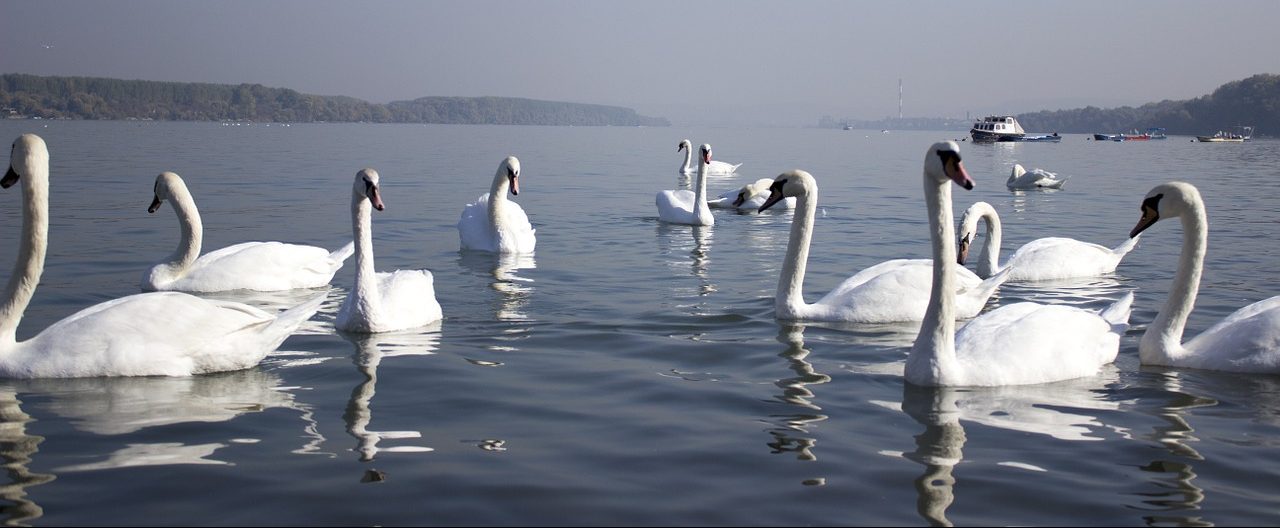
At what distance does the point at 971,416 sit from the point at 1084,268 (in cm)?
665

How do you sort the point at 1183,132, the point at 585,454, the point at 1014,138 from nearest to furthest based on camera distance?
the point at 585,454 → the point at 1014,138 → the point at 1183,132

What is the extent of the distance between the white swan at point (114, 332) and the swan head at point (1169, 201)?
5.81 m

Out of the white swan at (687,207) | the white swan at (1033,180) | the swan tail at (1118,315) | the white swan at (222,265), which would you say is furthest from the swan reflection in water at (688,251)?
the white swan at (1033,180)

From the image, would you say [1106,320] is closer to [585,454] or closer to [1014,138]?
[585,454]

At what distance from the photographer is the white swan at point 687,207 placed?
18.6 metres

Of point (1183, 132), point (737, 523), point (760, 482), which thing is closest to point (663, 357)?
point (760, 482)

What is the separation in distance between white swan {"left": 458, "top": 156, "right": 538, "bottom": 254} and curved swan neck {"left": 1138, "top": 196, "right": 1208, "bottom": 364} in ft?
25.6

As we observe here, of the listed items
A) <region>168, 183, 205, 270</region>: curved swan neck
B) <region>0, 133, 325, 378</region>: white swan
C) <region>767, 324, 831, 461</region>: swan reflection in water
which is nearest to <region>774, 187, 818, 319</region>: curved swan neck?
<region>767, 324, 831, 461</region>: swan reflection in water

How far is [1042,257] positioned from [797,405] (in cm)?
649

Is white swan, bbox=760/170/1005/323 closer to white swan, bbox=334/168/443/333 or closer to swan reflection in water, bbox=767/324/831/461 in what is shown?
swan reflection in water, bbox=767/324/831/461

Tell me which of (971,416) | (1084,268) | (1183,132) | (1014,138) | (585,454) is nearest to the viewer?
(585,454)

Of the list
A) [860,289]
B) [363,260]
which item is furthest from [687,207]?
[363,260]

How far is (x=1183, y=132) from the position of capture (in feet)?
504

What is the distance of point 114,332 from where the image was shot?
7.17 meters
